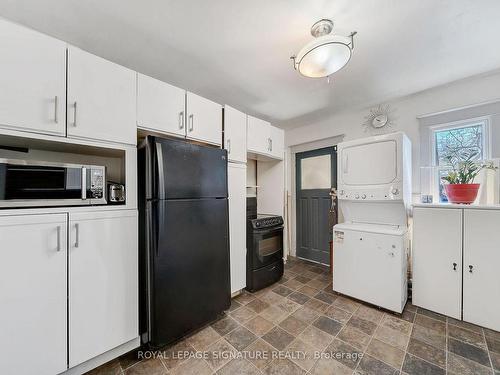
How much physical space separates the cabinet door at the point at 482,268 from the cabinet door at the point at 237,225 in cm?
206

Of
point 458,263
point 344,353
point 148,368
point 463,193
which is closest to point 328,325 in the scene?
point 344,353

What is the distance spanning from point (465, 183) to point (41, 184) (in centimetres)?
343

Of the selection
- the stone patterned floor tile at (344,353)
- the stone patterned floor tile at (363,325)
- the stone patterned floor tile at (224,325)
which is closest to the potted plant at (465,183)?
the stone patterned floor tile at (363,325)

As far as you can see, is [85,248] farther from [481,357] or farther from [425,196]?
[425,196]

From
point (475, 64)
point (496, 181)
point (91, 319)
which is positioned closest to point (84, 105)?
point (91, 319)

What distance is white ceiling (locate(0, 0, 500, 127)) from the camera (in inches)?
50.7

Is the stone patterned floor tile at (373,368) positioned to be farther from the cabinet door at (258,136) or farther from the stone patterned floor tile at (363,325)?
the cabinet door at (258,136)

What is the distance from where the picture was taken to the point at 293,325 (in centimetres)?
180

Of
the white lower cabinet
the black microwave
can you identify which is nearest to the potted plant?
the white lower cabinet

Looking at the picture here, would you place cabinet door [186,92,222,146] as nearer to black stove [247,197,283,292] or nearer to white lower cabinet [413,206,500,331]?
black stove [247,197,283,292]

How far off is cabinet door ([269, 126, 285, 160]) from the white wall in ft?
2.67

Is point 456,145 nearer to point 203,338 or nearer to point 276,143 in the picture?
point 276,143

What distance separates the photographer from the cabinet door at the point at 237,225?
7.09 feet

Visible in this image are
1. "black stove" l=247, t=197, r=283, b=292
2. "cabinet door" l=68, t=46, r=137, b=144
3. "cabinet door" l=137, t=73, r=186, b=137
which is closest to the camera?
"cabinet door" l=68, t=46, r=137, b=144
